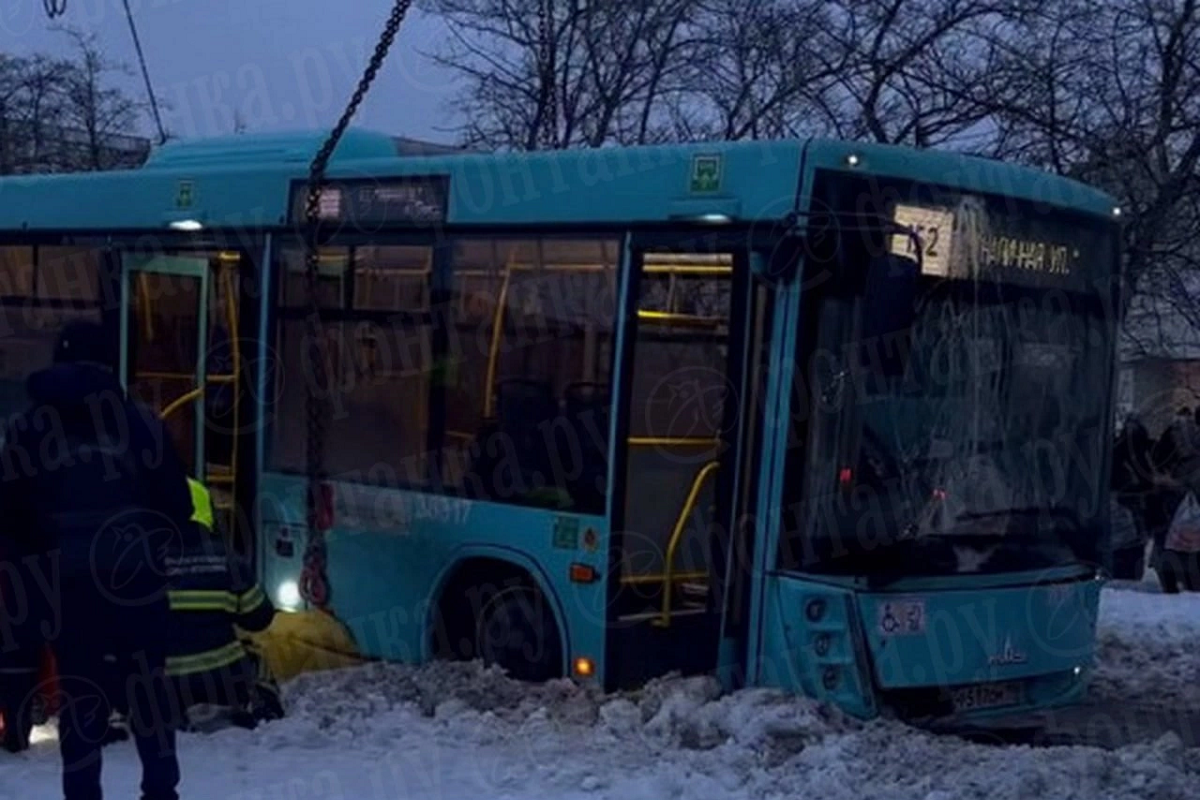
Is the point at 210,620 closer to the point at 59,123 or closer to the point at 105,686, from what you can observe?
the point at 105,686

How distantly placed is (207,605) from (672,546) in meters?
2.45

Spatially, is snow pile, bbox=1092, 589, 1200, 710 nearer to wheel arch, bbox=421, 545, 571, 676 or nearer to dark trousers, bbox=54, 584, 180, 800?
wheel arch, bbox=421, 545, 571, 676

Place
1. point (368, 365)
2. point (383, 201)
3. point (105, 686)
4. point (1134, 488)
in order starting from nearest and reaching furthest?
point (105, 686), point (368, 365), point (383, 201), point (1134, 488)

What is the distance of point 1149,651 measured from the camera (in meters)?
12.8

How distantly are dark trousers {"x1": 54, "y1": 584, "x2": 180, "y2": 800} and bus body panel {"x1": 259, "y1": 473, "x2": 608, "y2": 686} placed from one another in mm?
3164

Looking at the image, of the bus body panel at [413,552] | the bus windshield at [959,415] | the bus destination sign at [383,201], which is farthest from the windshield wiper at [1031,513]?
the bus destination sign at [383,201]

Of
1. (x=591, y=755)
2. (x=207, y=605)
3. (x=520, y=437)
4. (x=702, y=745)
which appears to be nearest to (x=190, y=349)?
(x=520, y=437)

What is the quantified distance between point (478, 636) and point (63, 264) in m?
4.73

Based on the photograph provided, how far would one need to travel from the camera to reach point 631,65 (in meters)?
24.8

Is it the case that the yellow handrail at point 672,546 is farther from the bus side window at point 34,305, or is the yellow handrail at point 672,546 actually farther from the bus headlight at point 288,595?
the bus side window at point 34,305

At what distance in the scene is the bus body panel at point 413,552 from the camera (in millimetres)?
9531

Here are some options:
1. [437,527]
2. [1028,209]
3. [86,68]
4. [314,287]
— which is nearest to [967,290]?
[1028,209]

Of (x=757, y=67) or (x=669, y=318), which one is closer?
(x=669, y=318)

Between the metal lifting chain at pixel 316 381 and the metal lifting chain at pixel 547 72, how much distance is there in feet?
41.9
